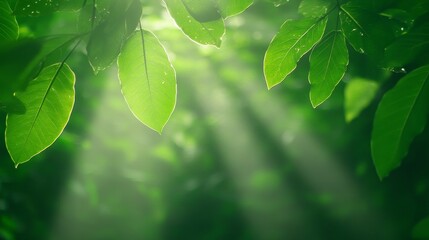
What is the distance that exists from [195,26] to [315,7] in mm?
279

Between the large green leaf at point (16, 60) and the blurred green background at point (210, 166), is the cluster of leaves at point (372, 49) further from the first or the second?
the blurred green background at point (210, 166)

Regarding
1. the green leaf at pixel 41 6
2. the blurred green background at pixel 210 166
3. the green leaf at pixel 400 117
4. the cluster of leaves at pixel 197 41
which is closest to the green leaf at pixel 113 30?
the cluster of leaves at pixel 197 41

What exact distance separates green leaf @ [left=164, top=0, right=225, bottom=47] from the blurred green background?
2.85 m

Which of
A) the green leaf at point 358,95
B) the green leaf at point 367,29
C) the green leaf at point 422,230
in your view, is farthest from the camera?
the green leaf at point 358,95

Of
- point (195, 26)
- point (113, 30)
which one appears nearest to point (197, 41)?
point (195, 26)

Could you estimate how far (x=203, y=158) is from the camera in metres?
5.31

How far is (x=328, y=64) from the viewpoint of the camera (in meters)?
0.95

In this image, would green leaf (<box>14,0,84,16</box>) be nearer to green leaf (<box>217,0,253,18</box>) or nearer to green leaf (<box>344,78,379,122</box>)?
green leaf (<box>217,0,253,18</box>)

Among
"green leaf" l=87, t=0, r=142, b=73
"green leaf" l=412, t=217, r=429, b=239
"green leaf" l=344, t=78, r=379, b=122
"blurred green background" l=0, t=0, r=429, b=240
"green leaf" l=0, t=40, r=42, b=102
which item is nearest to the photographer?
"green leaf" l=0, t=40, r=42, b=102

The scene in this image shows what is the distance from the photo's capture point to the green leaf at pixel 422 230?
132 cm

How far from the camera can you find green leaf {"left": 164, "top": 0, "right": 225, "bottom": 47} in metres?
0.85

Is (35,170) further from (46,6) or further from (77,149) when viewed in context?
(46,6)

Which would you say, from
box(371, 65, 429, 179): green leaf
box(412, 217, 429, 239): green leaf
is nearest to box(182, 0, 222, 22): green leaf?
box(371, 65, 429, 179): green leaf

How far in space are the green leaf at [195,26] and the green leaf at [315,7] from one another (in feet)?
0.70
